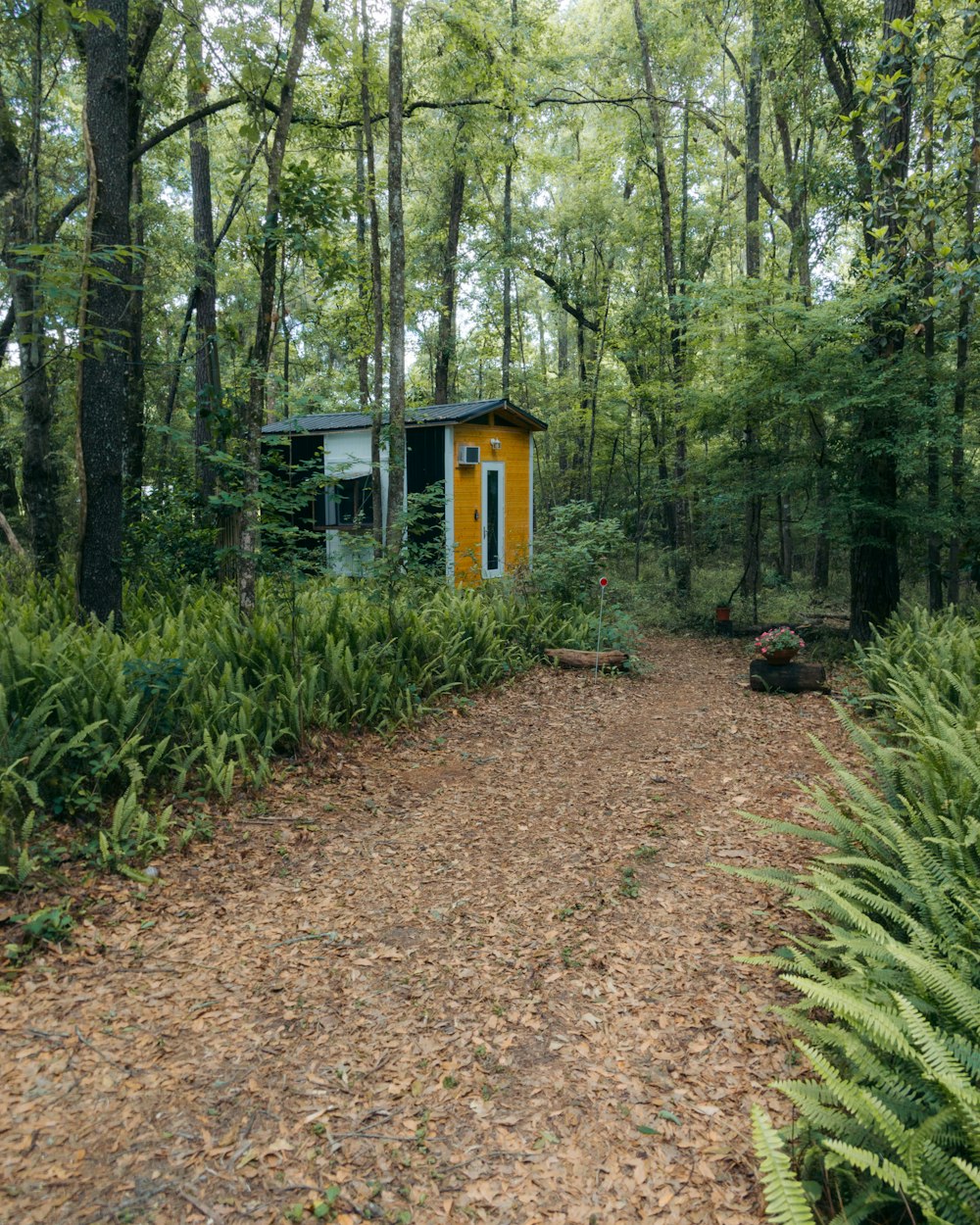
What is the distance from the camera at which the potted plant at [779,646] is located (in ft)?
24.4

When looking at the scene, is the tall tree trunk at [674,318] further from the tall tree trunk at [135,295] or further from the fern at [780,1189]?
the fern at [780,1189]

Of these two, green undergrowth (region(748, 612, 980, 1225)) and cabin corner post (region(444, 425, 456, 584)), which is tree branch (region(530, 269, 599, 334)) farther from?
green undergrowth (region(748, 612, 980, 1225))

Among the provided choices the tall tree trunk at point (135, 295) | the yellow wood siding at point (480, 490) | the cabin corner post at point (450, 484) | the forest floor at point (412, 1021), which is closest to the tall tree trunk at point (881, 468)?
the forest floor at point (412, 1021)

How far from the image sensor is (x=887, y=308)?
7.71 meters

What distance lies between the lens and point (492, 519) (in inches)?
547

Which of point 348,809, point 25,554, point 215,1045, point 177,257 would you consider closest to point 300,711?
point 348,809

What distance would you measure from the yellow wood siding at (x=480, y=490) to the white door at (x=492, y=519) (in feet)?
0.36

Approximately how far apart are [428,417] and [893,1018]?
38.4 ft

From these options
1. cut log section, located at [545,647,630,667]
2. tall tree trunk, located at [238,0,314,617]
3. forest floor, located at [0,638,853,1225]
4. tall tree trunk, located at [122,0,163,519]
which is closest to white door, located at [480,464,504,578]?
cut log section, located at [545,647,630,667]

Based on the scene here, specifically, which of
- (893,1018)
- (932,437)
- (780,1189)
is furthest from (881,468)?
(780,1189)

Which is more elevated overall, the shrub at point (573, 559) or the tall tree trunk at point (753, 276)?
the tall tree trunk at point (753, 276)

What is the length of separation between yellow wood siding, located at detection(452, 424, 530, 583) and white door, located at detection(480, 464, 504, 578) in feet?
0.36

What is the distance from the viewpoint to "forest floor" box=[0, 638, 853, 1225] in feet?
6.73

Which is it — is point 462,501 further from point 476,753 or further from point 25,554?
point 476,753
